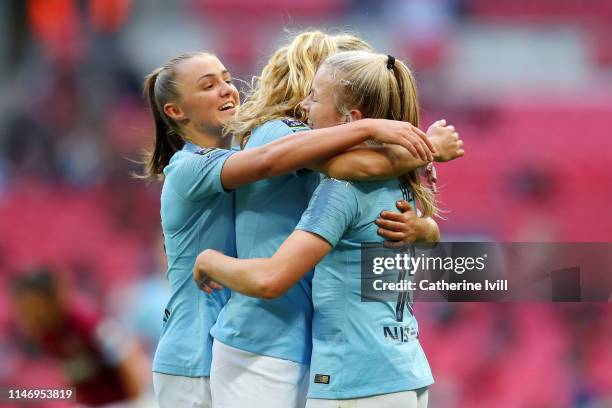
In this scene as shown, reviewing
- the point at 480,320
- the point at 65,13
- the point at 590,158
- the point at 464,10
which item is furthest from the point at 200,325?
the point at 464,10

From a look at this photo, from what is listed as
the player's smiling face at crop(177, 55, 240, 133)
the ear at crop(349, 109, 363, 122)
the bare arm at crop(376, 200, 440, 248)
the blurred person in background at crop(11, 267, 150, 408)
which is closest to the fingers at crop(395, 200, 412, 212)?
the bare arm at crop(376, 200, 440, 248)

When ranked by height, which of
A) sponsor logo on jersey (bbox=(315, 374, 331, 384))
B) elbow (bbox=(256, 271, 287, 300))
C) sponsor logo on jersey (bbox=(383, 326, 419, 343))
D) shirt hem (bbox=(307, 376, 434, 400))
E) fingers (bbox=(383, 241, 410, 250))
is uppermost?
fingers (bbox=(383, 241, 410, 250))

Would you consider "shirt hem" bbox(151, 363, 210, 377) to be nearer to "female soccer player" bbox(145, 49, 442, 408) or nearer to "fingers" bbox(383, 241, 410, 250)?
"female soccer player" bbox(145, 49, 442, 408)

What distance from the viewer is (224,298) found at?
8.99ft

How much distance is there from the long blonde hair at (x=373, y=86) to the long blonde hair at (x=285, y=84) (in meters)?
0.17

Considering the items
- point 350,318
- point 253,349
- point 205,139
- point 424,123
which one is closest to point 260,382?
point 253,349

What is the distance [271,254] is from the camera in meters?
2.48

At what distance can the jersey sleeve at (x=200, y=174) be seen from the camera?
2.54m

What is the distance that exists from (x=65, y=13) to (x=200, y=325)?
8416mm

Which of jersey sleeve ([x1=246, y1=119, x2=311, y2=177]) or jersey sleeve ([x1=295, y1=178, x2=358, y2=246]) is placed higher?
jersey sleeve ([x1=246, y1=119, x2=311, y2=177])

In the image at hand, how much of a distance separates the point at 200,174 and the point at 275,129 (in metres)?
0.24

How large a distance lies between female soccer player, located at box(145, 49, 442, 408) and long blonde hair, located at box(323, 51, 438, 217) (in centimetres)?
11

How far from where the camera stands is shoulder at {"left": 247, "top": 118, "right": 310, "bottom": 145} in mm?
2527

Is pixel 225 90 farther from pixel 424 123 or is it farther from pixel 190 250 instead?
pixel 424 123
